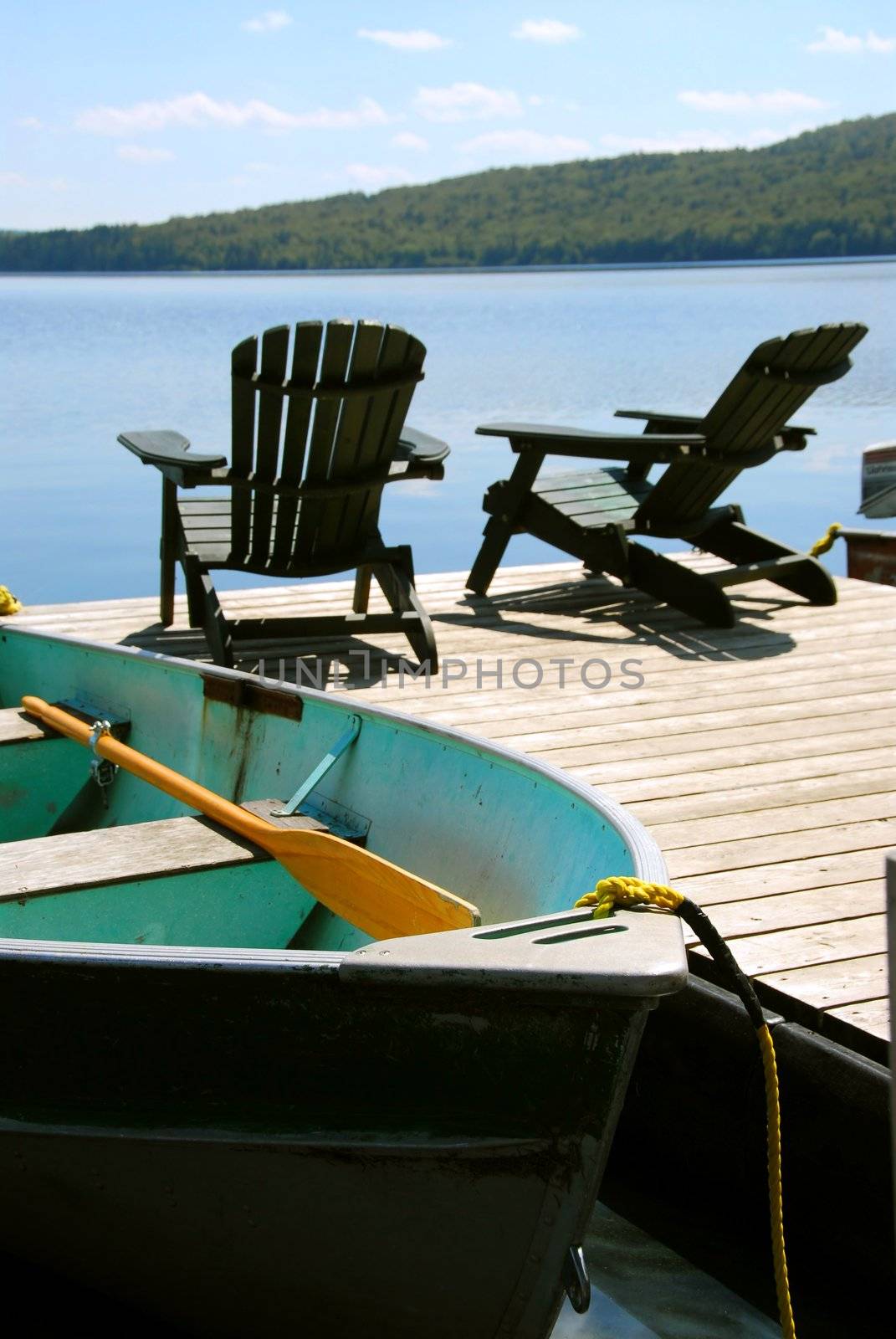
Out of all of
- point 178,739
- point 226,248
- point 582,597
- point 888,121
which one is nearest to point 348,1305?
point 178,739

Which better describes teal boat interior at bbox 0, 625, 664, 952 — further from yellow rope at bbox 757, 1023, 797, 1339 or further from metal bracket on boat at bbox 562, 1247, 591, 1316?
metal bracket on boat at bbox 562, 1247, 591, 1316

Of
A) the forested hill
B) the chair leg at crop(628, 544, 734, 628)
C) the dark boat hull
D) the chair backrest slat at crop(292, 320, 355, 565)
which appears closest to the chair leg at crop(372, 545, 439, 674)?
the chair backrest slat at crop(292, 320, 355, 565)

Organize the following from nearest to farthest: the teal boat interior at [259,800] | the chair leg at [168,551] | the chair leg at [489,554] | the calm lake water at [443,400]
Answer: the teal boat interior at [259,800] → the chair leg at [168,551] → the chair leg at [489,554] → the calm lake water at [443,400]

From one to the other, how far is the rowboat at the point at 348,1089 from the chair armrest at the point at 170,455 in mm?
2089

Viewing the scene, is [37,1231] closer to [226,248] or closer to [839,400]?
[839,400]

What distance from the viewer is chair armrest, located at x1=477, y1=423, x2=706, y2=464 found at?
4.78 metres

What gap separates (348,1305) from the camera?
184 centimetres

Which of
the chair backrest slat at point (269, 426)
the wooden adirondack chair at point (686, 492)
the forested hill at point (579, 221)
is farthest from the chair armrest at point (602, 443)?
the forested hill at point (579, 221)

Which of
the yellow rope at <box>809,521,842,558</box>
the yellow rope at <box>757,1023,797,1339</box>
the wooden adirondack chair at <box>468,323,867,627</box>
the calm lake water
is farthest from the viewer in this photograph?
the calm lake water

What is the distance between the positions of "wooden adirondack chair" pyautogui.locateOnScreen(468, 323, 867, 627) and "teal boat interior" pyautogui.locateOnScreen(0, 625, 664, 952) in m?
2.26

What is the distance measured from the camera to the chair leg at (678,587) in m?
4.90

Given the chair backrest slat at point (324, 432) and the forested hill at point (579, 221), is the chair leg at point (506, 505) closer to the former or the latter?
the chair backrest slat at point (324, 432)

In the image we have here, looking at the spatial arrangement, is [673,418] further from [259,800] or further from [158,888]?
[158,888]

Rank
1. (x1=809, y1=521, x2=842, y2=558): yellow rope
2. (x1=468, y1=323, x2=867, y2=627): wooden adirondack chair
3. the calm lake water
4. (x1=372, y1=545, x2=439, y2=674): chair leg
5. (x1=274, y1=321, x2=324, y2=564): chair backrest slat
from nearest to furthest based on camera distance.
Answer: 1. (x1=274, y1=321, x2=324, y2=564): chair backrest slat
2. (x1=372, y1=545, x2=439, y2=674): chair leg
3. (x1=468, y1=323, x2=867, y2=627): wooden adirondack chair
4. (x1=809, y1=521, x2=842, y2=558): yellow rope
5. the calm lake water
